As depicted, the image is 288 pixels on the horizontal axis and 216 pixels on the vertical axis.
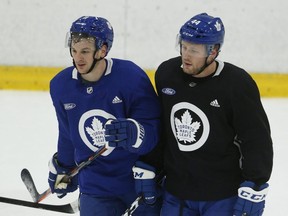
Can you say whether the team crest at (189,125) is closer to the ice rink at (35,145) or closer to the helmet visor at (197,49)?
the helmet visor at (197,49)

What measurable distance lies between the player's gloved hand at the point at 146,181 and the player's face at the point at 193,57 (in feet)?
1.33

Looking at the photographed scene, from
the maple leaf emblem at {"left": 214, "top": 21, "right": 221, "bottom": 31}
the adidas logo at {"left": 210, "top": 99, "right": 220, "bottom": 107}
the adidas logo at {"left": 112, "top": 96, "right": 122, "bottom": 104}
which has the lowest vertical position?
the adidas logo at {"left": 112, "top": 96, "right": 122, "bottom": 104}

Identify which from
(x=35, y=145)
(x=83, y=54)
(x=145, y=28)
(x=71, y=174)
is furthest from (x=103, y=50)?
(x=145, y=28)

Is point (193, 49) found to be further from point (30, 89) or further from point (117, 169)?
point (30, 89)

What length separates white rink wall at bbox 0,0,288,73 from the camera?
4.84m

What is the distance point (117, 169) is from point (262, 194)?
21.8 inches

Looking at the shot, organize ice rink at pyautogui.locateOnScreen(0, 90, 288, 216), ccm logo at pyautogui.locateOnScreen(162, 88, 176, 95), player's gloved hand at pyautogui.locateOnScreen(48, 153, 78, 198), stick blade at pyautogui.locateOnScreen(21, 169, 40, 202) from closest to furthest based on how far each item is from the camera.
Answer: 1. ccm logo at pyautogui.locateOnScreen(162, 88, 176, 95)
2. player's gloved hand at pyautogui.locateOnScreen(48, 153, 78, 198)
3. stick blade at pyautogui.locateOnScreen(21, 169, 40, 202)
4. ice rink at pyautogui.locateOnScreen(0, 90, 288, 216)

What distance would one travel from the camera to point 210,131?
6.31 feet

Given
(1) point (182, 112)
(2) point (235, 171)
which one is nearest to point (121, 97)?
(1) point (182, 112)

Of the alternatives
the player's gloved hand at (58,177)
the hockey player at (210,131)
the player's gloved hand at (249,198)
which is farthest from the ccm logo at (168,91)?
the player's gloved hand at (58,177)

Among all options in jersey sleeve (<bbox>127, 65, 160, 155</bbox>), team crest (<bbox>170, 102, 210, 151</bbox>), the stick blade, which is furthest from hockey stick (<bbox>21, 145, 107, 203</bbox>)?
team crest (<bbox>170, 102, 210, 151</bbox>)

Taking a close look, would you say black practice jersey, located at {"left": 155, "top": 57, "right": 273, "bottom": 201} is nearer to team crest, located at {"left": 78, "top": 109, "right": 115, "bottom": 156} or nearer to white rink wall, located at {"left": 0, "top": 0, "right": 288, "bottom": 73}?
team crest, located at {"left": 78, "top": 109, "right": 115, "bottom": 156}

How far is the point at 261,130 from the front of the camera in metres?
1.87

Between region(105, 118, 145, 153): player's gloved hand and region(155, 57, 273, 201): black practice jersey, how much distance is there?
0.11 metres
